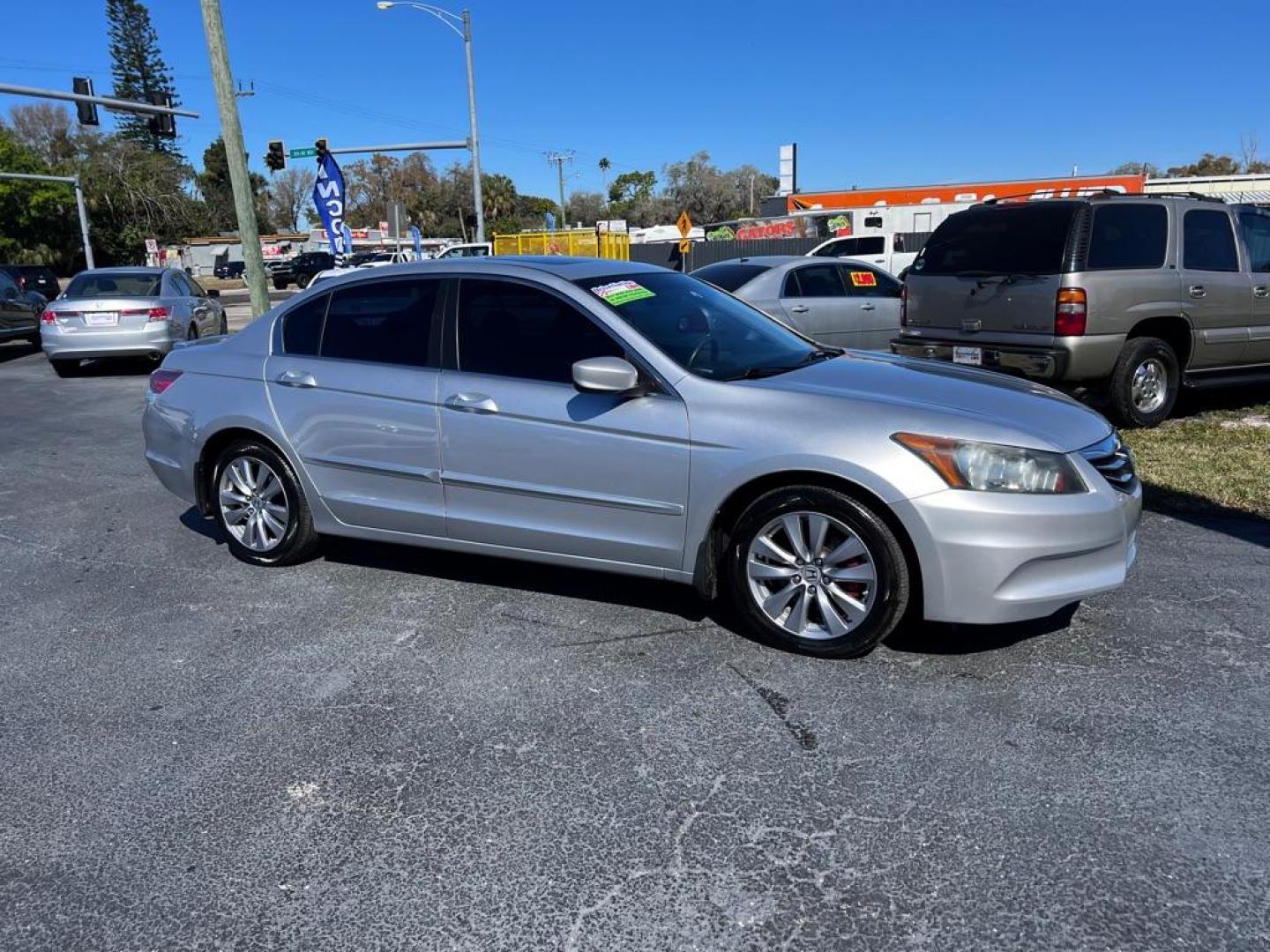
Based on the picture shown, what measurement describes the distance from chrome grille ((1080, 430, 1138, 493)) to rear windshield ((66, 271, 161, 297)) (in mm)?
13385

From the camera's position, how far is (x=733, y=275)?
10828 millimetres

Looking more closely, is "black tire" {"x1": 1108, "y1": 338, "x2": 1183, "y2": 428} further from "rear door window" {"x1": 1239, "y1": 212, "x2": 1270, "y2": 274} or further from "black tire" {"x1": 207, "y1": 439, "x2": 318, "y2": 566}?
"black tire" {"x1": 207, "y1": 439, "x2": 318, "y2": 566}

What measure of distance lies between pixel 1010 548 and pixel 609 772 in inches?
66.2

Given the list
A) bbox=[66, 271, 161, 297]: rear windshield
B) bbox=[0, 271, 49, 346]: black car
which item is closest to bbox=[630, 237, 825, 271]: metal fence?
bbox=[0, 271, 49, 346]: black car

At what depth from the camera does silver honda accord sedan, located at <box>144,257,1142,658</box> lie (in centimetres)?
368

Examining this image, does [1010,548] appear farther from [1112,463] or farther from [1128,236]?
[1128,236]

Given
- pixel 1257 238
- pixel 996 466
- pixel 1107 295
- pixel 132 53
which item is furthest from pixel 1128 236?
pixel 132 53

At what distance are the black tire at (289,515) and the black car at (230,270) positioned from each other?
56.5 metres

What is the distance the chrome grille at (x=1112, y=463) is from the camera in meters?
3.85

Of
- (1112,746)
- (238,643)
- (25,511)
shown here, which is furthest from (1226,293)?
(25,511)

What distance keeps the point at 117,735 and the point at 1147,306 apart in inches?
306

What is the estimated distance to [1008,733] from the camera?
3.36m

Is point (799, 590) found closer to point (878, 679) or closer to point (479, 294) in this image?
point (878, 679)

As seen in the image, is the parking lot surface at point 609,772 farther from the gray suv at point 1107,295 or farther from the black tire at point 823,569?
the gray suv at point 1107,295
